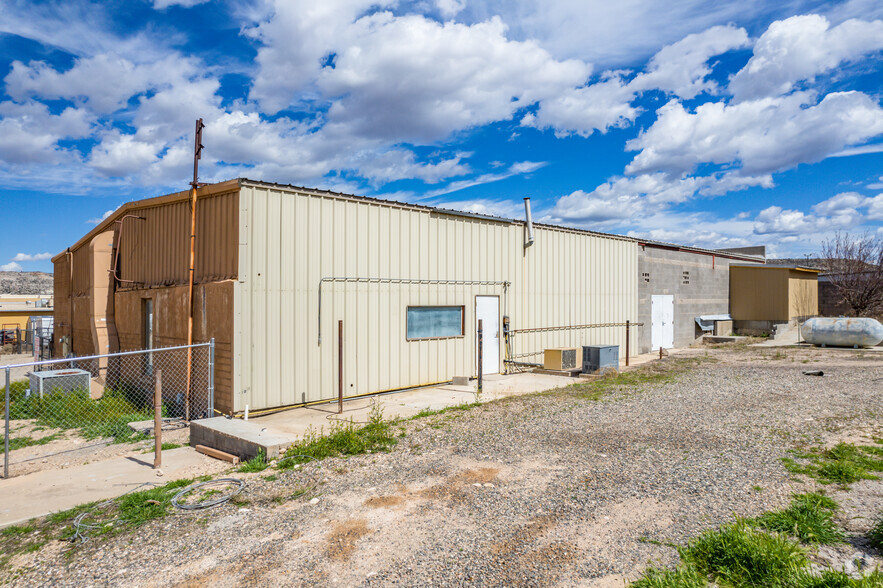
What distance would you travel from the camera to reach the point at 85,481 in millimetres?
6578

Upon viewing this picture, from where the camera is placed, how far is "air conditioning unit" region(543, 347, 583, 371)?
49.2 feet

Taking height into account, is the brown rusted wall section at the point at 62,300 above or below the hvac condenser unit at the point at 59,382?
above

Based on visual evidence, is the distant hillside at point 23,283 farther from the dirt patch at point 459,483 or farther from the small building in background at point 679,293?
the dirt patch at point 459,483

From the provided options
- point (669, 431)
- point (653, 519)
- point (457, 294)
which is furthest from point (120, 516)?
point (457, 294)

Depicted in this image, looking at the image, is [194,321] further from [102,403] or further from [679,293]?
[679,293]

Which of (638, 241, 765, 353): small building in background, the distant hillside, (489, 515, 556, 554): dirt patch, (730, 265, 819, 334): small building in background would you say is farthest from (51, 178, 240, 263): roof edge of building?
the distant hillside

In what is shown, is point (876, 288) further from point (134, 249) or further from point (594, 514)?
point (134, 249)

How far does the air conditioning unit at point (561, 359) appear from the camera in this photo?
15.0 meters

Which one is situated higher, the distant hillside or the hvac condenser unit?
the distant hillside

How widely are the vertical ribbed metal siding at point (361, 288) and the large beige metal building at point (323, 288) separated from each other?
0.03 meters

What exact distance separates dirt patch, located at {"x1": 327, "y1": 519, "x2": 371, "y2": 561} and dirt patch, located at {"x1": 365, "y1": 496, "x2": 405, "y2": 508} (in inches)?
15.5

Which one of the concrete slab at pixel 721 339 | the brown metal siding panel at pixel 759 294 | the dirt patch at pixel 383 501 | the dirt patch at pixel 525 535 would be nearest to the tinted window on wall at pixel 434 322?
the dirt patch at pixel 383 501

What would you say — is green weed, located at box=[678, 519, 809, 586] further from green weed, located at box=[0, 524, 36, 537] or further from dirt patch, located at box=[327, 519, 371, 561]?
green weed, located at box=[0, 524, 36, 537]

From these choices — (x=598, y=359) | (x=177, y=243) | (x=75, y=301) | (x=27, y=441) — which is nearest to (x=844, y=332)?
(x=598, y=359)
